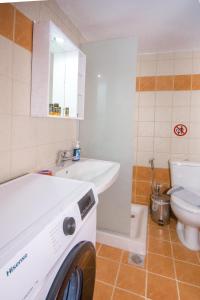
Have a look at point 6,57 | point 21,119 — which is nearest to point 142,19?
point 6,57

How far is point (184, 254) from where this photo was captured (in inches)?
65.1

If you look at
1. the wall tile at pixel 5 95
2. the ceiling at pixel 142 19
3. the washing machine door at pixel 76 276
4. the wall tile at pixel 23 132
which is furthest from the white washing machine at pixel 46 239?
the ceiling at pixel 142 19

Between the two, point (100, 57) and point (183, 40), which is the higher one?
point (183, 40)

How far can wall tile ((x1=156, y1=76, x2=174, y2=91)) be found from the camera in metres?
2.26

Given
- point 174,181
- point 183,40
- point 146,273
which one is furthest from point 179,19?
point 146,273

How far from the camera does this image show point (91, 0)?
138cm

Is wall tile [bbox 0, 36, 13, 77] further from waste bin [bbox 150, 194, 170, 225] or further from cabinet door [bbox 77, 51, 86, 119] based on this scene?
waste bin [bbox 150, 194, 170, 225]

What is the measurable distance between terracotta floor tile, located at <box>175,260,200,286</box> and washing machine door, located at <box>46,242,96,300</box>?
0.86 m

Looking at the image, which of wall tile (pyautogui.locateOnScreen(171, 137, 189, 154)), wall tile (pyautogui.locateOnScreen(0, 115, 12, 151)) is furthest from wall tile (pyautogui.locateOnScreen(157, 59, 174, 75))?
wall tile (pyautogui.locateOnScreen(0, 115, 12, 151))

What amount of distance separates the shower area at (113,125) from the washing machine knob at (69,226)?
1.11 m

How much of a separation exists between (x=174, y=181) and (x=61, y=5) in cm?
191

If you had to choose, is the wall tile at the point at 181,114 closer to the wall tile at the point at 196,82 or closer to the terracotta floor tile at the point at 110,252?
the wall tile at the point at 196,82

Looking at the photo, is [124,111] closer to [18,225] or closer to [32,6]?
[32,6]

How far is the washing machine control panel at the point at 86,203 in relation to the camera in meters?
0.76
